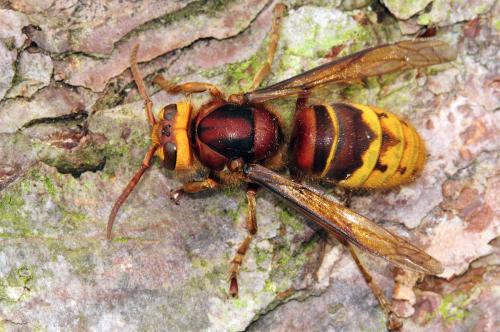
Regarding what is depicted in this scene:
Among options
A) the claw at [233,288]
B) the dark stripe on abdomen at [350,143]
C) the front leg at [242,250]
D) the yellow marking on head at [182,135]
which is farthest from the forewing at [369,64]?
the claw at [233,288]

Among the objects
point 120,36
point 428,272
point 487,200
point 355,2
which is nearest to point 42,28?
point 120,36

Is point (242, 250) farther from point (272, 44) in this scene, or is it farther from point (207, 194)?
point (272, 44)

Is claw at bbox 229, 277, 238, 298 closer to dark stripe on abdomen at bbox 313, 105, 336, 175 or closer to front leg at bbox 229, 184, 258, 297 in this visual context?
front leg at bbox 229, 184, 258, 297

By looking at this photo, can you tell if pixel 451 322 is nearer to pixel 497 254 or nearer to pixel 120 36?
pixel 497 254

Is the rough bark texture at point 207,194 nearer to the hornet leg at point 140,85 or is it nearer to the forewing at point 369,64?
the hornet leg at point 140,85

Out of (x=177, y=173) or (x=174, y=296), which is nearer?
(x=174, y=296)

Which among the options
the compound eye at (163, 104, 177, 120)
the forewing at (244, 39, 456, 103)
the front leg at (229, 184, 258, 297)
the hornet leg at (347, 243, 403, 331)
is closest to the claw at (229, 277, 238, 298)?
the front leg at (229, 184, 258, 297)

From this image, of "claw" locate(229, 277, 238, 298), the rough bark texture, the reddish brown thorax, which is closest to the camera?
the rough bark texture
